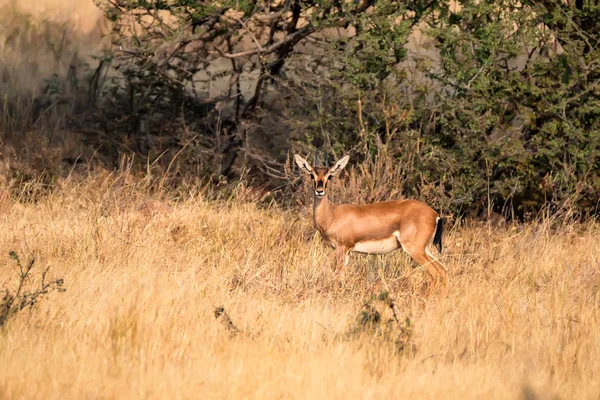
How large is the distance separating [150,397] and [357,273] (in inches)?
141

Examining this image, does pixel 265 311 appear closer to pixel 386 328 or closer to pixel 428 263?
pixel 386 328

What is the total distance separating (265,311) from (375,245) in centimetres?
196

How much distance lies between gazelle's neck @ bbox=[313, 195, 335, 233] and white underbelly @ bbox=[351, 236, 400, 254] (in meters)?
0.33

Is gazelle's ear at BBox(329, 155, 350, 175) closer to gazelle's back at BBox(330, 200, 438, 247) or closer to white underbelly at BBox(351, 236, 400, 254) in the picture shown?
gazelle's back at BBox(330, 200, 438, 247)

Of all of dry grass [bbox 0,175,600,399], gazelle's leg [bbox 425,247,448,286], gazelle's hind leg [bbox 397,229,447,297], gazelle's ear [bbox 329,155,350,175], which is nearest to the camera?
dry grass [bbox 0,175,600,399]

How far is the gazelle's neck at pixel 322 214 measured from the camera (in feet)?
27.4

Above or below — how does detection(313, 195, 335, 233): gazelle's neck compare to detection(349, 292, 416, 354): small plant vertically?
below

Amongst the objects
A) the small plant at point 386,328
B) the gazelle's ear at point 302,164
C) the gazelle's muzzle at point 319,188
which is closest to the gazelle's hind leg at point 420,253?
the gazelle's muzzle at point 319,188

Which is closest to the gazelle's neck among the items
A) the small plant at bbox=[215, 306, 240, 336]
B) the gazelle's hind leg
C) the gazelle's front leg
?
the gazelle's front leg

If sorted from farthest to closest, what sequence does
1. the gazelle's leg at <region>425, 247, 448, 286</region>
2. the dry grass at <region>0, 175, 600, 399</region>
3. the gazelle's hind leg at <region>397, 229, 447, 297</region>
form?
the gazelle's hind leg at <region>397, 229, 447, 297</region>
the gazelle's leg at <region>425, 247, 448, 286</region>
the dry grass at <region>0, 175, 600, 399</region>

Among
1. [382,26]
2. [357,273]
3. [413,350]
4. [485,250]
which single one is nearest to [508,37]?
[382,26]

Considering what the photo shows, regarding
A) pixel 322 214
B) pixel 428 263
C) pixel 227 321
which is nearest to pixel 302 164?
pixel 322 214

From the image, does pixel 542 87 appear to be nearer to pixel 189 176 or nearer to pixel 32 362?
pixel 189 176

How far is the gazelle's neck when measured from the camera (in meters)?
8.34
